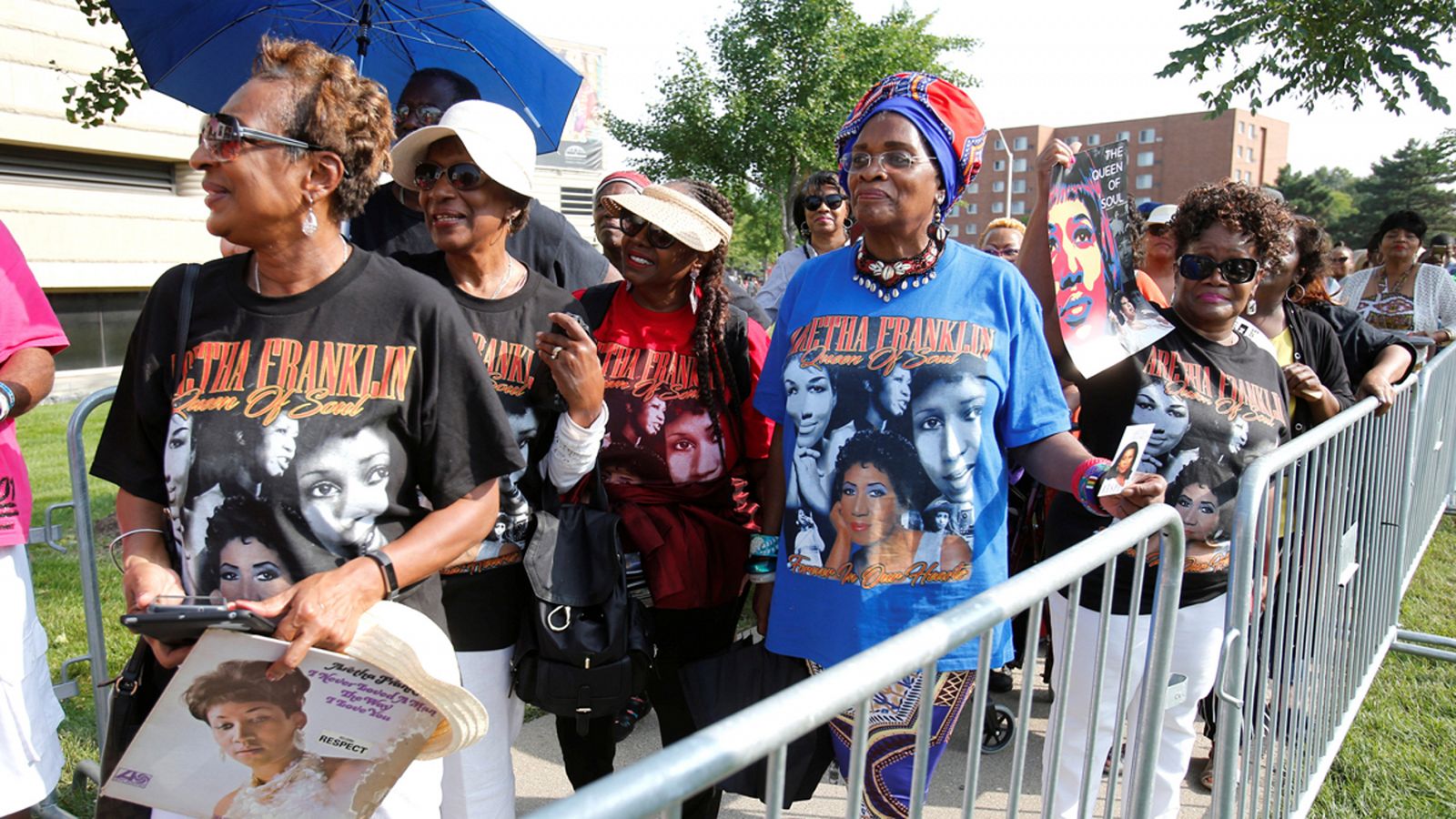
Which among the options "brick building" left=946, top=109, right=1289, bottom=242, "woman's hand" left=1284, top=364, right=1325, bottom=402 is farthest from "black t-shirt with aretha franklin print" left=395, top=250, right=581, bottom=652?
"brick building" left=946, top=109, right=1289, bottom=242

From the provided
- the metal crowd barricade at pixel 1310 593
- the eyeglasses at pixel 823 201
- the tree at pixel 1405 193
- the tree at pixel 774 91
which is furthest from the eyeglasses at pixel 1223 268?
the tree at pixel 1405 193

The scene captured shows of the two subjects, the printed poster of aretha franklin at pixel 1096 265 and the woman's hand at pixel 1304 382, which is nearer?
the printed poster of aretha franklin at pixel 1096 265

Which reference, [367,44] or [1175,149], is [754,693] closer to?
[367,44]

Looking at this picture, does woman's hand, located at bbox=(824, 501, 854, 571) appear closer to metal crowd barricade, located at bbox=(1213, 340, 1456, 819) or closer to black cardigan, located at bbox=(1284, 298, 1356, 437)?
metal crowd barricade, located at bbox=(1213, 340, 1456, 819)

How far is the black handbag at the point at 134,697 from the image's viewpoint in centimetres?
191

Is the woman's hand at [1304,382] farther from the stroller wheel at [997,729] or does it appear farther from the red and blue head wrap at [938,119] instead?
the red and blue head wrap at [938,119]

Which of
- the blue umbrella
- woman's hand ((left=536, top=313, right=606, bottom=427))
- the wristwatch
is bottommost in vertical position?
the wristwatch

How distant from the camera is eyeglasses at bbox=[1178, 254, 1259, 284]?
2.89 meters

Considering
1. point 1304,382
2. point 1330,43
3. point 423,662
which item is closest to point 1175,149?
point 1330,43

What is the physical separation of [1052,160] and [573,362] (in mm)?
1340

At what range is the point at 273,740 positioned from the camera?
1.79 m

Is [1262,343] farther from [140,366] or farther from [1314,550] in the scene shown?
[140,366]

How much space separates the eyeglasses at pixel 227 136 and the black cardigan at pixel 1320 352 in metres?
3.58

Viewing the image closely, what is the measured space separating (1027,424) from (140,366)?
75.4 inches
